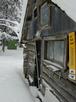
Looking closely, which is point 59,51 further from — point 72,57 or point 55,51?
point 72,57

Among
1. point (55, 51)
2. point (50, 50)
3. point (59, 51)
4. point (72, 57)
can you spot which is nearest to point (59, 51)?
point (59, 51)

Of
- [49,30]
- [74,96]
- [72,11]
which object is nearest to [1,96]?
[49,30]

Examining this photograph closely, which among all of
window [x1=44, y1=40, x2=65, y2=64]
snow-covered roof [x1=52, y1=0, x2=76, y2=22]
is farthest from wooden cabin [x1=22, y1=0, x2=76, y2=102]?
snow-covered roof [x1=52, y1=0, x2=76, y2=22]

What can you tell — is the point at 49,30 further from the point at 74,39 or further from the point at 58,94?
the point at 74,39

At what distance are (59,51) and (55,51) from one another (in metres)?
0.53

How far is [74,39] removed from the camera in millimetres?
4605

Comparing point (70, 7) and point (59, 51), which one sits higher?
point (70, 7)

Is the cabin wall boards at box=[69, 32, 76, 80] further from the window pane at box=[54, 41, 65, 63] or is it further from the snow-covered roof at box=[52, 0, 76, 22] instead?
the window pane at box=[54, 41, 65, 63]

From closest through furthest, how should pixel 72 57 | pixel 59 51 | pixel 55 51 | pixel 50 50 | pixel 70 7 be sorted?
pixel 70 7, pixel 72 57, pixel 59 51, pixel 55 51, pixel 50 50

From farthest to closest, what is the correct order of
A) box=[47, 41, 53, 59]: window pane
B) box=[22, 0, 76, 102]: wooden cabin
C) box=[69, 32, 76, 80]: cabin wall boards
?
box=[47, 41, 53, 59]: window pane → box=[22, 0, 76, 102]: wooden cabin → box=[69, 32, 76, 80]: cabin wall boards

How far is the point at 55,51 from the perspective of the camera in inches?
282

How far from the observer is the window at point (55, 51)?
6350 millimetres

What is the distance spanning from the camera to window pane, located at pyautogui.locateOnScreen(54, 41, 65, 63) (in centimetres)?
632

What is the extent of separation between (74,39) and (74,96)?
41.0 inches
